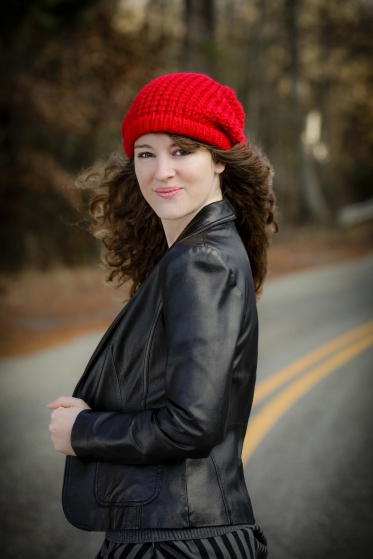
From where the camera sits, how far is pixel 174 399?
5.09ft

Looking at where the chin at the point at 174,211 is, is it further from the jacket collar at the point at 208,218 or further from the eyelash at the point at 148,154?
the eyelash at the point at 148,154

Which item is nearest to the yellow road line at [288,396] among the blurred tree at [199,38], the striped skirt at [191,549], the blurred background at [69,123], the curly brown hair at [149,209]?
the curly brown hair at [149,209]

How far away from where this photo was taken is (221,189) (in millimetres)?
2062

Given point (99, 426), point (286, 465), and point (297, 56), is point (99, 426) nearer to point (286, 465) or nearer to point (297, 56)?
point (286, 465)

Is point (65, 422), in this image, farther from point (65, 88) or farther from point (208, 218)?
point (65, 88)

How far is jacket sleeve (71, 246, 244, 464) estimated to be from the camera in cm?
155

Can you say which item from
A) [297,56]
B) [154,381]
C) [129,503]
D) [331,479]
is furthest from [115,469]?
[297,56]

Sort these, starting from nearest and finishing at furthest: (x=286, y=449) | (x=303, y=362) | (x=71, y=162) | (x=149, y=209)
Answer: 1. (x=149, y=209)
2. (x=286, y=449)
3. (x=303, y=362)
4. (x=71, y=162)

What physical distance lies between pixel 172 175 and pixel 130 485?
0.88 meters

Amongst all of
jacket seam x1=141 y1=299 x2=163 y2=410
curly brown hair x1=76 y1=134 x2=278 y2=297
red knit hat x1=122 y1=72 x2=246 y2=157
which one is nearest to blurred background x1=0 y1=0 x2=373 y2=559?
curly brown hair x1=76 y1=134 x2=278 y2=297

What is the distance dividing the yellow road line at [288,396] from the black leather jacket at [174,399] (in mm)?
2971

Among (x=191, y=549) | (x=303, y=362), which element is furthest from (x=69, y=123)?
(x=191, y=549)

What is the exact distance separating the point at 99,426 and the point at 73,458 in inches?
7.3

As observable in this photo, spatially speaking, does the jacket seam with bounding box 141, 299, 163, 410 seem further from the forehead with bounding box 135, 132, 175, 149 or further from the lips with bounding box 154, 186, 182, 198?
the forehead with bounding box 135, 132, 175, 149
